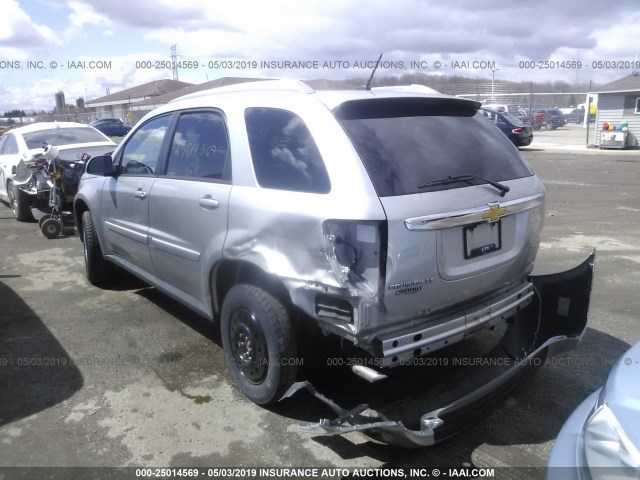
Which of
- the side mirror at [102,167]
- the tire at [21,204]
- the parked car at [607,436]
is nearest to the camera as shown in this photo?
the parked car at [607,436]

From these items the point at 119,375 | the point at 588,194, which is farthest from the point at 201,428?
the point at 588,194

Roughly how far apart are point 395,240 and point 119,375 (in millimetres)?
2415

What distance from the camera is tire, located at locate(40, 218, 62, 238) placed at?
8.28 meters

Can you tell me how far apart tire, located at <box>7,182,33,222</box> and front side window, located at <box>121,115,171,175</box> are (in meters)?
5.53

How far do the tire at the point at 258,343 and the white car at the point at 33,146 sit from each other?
24.2 feet

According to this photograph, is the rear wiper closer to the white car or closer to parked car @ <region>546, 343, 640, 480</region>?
parked car @ <region>546, 343, 640, 480</region>

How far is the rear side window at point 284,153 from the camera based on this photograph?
2.95m

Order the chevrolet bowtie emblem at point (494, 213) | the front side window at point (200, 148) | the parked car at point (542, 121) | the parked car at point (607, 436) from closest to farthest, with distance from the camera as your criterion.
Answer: the parked car at point (607, 436) < the chevrolet bowtie emblem at point (494, 213) < the front side window at point (200, 148) < the parked car at point (542, 121)

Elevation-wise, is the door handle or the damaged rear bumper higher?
the door handle

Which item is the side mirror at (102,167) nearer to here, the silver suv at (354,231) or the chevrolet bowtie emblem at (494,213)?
the silver suv at (354,231)

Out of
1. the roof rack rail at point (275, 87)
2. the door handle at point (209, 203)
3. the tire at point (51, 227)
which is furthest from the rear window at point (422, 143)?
the tire at point (51, 227)

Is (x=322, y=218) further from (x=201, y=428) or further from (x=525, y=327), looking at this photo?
(x=525, y=327)

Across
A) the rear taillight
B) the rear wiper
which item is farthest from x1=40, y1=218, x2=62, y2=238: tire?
the rear wiper

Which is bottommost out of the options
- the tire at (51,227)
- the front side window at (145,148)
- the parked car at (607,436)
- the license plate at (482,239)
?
the tire at (51,227)
